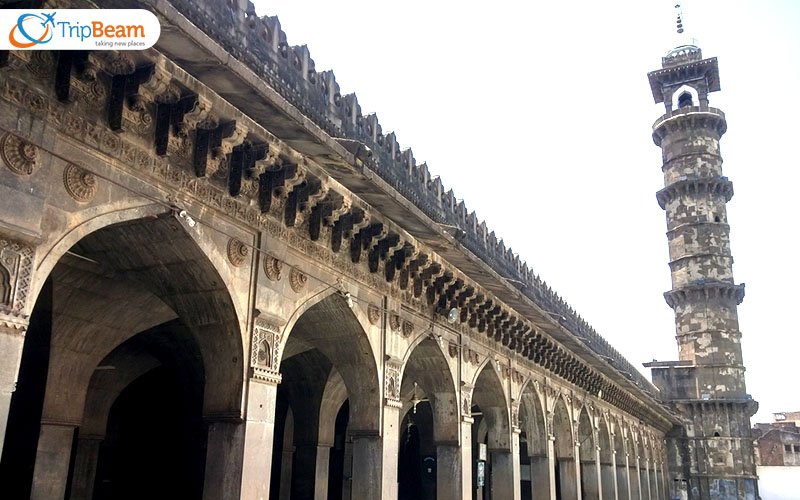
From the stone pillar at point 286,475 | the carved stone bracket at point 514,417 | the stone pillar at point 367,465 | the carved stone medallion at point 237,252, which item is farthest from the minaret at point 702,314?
the carved stone medallion at point 237,252

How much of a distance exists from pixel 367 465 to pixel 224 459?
127 inches

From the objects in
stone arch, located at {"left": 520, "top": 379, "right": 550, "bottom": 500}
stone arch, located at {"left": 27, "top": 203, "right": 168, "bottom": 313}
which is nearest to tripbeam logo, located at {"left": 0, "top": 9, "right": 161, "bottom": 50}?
stone arch, located at {"left": 27, "top": 203, "right": 168, "bottom": 313}

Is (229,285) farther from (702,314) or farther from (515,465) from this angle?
(702,314)

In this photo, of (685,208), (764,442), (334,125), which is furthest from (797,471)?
(334,125)

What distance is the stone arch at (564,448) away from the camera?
20.1m

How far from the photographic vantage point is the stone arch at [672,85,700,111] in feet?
134

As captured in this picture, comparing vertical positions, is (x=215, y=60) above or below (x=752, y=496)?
above

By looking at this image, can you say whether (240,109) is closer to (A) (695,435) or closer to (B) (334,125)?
(B) (334,125)

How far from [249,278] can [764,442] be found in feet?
186

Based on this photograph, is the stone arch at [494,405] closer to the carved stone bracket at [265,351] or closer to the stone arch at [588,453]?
the stone arch at [588,453]

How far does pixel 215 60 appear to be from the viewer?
650 centimetres

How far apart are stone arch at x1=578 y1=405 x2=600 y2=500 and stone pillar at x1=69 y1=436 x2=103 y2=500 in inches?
594

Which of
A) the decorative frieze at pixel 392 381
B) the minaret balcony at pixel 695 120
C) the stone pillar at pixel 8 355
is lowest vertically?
the stone pillar at pixel 8 355

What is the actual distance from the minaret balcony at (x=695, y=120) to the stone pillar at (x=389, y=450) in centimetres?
3395
